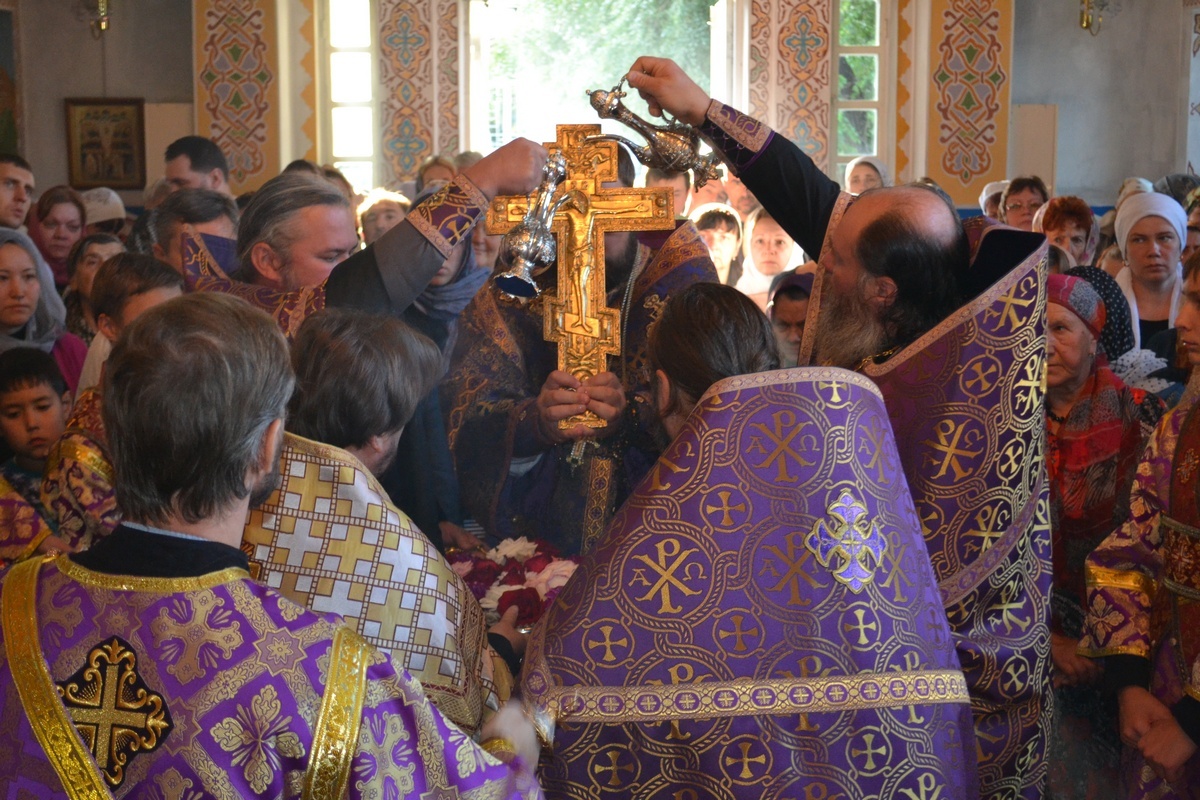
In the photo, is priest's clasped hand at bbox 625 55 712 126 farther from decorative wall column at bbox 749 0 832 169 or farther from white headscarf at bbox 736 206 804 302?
decorative wall column at bbox 749 0 832 169

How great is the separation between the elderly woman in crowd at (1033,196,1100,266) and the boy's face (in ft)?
13.8

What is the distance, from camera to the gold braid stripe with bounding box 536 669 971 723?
1.67m

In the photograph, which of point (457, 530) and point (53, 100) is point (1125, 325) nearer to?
point (457, 530)

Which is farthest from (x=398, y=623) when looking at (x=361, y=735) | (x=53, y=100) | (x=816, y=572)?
(x=53, y=100)

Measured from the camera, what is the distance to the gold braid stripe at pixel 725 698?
5.48ft

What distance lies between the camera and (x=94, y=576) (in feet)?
4.51

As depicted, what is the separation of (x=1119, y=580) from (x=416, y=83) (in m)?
8.57

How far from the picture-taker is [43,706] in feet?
4.44

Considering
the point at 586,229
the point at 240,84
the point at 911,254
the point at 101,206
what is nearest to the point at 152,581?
the point at 586,229

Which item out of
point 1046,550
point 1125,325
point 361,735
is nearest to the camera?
point 361,735

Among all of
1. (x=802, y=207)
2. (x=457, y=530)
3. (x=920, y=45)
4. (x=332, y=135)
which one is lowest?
(x=457, y=530)

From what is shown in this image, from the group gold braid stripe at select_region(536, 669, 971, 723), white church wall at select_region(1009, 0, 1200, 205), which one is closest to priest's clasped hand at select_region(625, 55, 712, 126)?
gold braid stripe at select_region(536, 669, 971, 723)

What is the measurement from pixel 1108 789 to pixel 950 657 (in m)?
1.40

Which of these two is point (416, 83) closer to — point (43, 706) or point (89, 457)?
point (89, 457)
